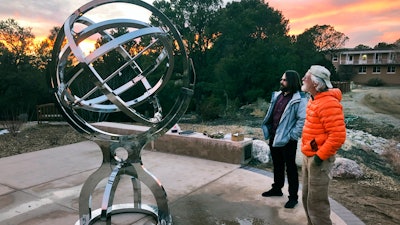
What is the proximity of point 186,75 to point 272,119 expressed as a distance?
1.49 m

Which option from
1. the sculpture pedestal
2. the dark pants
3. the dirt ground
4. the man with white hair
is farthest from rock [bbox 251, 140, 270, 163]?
the man with white hair

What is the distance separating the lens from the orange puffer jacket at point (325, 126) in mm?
3297

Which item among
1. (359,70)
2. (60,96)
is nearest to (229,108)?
(60,96)

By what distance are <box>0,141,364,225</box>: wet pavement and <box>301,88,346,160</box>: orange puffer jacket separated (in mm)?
1372

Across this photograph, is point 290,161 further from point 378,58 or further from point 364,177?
point 378,58

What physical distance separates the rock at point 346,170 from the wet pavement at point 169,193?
1250 mm

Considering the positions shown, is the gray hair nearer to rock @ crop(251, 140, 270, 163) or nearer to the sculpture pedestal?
the sculpture pedestal

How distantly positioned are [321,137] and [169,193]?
9.24ft

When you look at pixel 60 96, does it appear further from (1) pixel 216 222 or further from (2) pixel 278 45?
(2) pixel 278 45

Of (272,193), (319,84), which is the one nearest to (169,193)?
(272,193)

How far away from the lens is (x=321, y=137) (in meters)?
3.46

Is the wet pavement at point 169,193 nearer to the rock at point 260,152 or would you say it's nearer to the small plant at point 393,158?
the rock at point 260,152

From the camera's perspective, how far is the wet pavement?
14.7 ft

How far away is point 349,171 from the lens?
6.22 m
